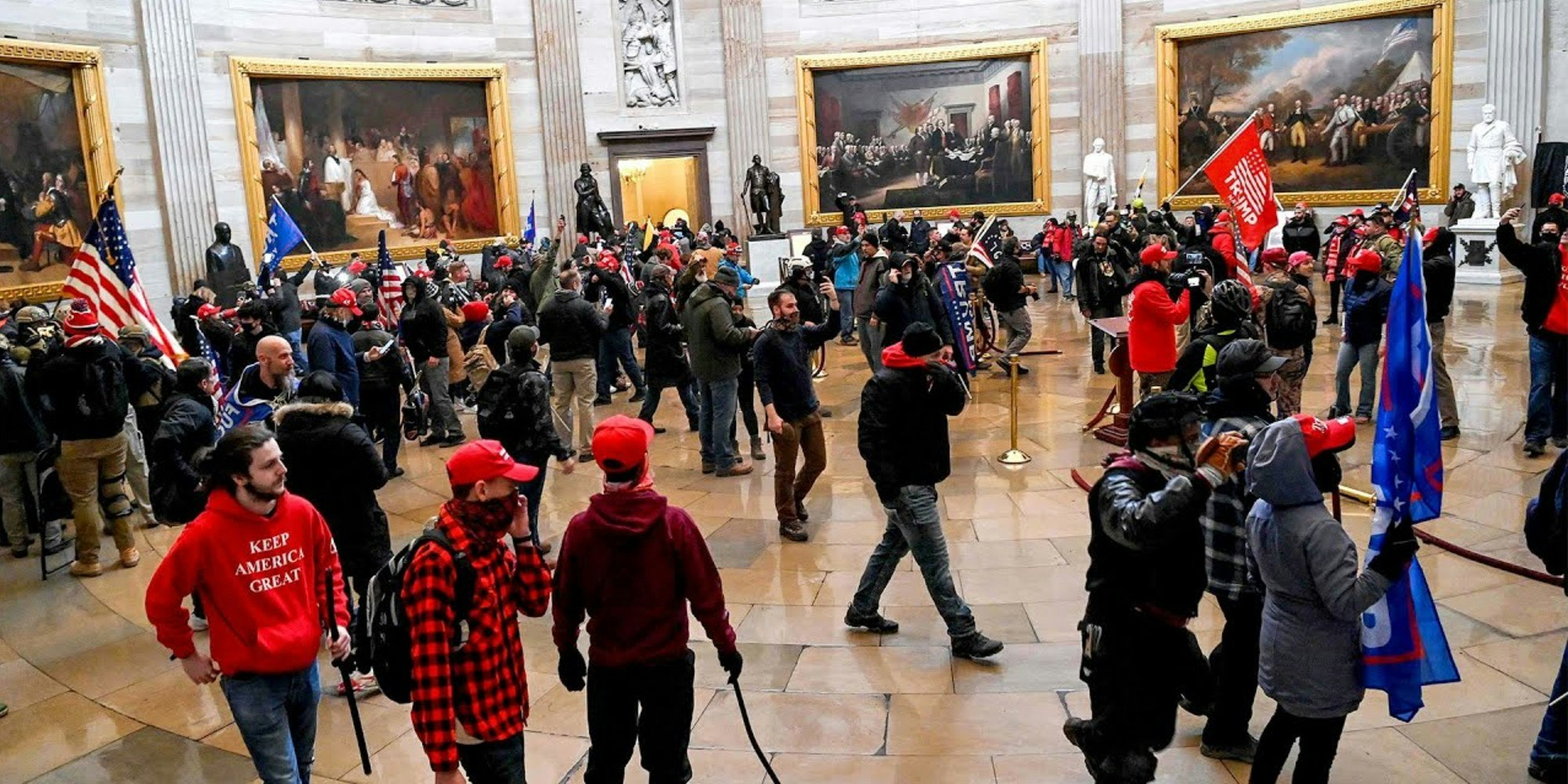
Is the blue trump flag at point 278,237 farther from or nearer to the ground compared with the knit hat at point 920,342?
farther from the ground

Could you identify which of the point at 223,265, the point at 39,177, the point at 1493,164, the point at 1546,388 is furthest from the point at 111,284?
the point at 1493,164

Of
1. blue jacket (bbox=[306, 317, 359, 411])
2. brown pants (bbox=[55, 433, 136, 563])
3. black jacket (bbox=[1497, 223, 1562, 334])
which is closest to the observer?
brown pants (bbox=[55, 433, 136, 563])

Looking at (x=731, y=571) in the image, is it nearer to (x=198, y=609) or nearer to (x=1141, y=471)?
(x=198, y=609)

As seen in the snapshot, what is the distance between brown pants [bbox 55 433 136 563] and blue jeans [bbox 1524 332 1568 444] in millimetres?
10010

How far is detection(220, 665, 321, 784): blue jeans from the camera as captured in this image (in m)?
4.05

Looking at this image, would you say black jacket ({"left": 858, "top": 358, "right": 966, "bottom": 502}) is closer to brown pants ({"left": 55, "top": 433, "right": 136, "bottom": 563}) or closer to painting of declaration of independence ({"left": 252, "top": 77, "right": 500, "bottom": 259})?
brown pants ({"left": 55, "top": 433, "right": 136, "bottom": 563})

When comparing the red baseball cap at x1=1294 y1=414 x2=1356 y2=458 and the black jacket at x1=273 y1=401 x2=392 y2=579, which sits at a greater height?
the red baseball cap at x1=1294 y1=414 x2=1356 y2=458

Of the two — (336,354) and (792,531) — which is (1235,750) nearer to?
(792,531)

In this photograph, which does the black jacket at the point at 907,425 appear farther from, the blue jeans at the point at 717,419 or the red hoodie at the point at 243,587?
the blue jeans at the point at 717,419

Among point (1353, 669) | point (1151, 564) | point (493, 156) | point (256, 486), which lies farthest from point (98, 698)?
point (493, 156)

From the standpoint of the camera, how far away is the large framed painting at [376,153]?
20.7 m

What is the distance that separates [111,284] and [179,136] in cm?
1226

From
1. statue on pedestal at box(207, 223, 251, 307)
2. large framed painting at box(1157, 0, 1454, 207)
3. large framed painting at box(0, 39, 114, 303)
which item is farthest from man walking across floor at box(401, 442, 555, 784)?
large framed painting at box(1157, 0, 1454, 207)

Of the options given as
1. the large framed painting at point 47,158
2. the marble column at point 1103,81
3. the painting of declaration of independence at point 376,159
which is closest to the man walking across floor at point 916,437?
the large framed painting at point 47,158
